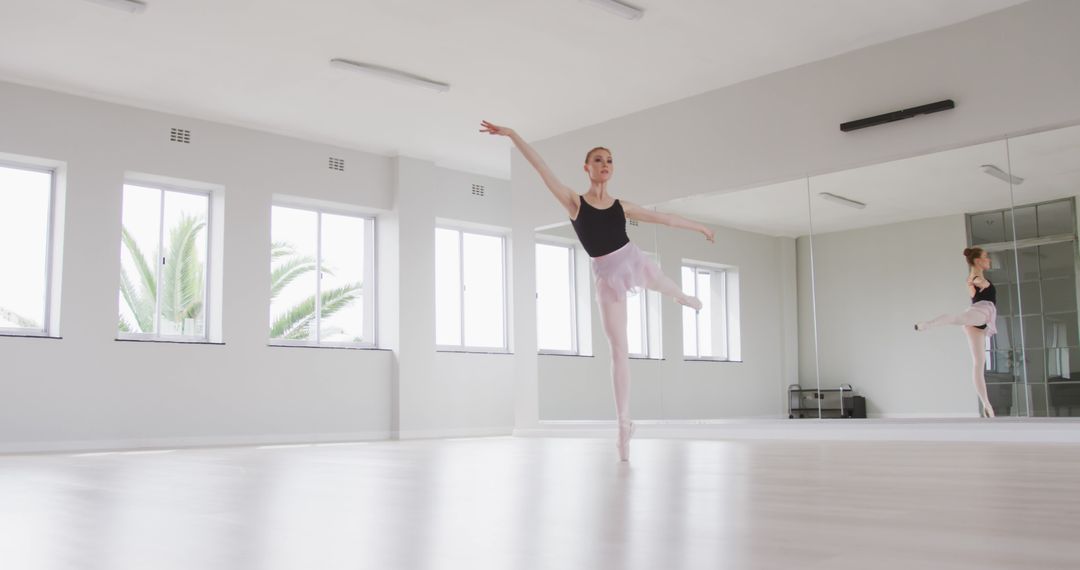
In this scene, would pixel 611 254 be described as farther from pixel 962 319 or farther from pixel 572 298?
pixel 572 298

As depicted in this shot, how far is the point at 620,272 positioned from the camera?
464 centimetres

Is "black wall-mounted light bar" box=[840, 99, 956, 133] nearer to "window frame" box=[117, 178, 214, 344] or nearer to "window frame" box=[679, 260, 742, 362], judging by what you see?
"window frame" box=[679, 260, 742, 362]

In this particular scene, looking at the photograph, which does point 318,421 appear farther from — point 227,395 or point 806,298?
point 806,298

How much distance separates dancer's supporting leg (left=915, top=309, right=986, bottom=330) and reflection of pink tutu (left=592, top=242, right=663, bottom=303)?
358 centimetres

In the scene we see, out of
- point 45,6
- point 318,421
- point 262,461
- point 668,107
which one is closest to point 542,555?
point 262,461

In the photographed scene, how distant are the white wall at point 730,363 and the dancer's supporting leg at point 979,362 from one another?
1.57 m

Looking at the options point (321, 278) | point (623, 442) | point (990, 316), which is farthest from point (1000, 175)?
point (321, 278)

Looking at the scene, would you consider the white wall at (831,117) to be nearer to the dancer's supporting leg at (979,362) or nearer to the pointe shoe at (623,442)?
the dancer's supporting leg at (979,362)

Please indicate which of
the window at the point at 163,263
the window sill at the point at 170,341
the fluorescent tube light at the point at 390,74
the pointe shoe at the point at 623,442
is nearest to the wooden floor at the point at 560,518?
the pointe shoe at the point at 623,442

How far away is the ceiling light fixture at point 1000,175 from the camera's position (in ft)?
22.4

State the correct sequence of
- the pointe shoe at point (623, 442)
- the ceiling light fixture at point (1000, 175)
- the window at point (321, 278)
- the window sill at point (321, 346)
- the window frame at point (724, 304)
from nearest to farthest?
the pointe shoe at point (623, 442) < the ceiling light fixture at point (1000, 175) < the window frame at point (724, 304) < the window sill at point (321, 346) < the window at point (321, 278)

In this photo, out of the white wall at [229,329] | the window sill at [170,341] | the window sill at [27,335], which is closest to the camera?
the window sill at [27,335]

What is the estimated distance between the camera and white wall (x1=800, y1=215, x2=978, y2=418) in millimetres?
7129

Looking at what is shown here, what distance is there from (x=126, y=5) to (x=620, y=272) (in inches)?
176
